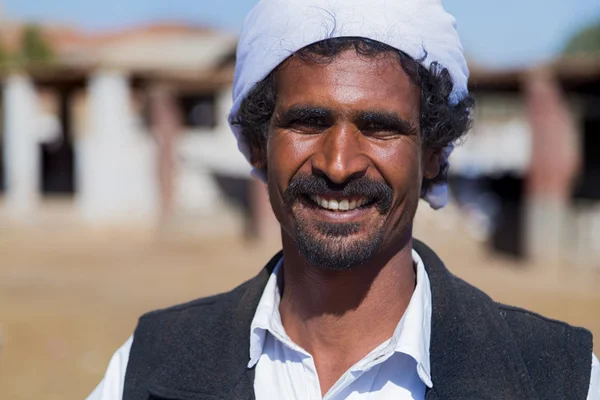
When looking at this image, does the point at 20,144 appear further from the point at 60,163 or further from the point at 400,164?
the point at 400,164

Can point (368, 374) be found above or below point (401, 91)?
below

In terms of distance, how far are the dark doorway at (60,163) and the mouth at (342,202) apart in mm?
22828

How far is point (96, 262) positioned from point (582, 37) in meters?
52.3

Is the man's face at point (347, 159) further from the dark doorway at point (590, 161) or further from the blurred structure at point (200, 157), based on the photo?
the dark doorway at point (590, 161)

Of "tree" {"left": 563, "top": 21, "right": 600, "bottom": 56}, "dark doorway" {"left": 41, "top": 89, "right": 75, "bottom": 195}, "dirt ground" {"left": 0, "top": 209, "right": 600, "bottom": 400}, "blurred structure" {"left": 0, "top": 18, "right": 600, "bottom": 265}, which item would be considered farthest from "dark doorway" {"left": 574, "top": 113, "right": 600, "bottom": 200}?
"tree" {"left": 563, "top": 21, "right": 600, "bottom": 56}

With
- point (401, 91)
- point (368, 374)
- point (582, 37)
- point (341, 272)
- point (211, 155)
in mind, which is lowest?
point (211, 155)

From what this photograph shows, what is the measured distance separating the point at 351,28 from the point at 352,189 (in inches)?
15.2

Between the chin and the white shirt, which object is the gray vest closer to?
the white shirt

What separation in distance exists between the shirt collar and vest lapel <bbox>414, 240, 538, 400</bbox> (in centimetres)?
2

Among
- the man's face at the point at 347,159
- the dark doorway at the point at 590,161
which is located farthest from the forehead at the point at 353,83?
the dark doorway at the point at 590,161

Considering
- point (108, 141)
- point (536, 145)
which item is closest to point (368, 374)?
point (536, 145)

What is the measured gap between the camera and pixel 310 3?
183 centimetres

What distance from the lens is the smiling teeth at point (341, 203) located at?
179 cm

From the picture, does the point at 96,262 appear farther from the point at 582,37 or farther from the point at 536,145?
the point at 582,37
